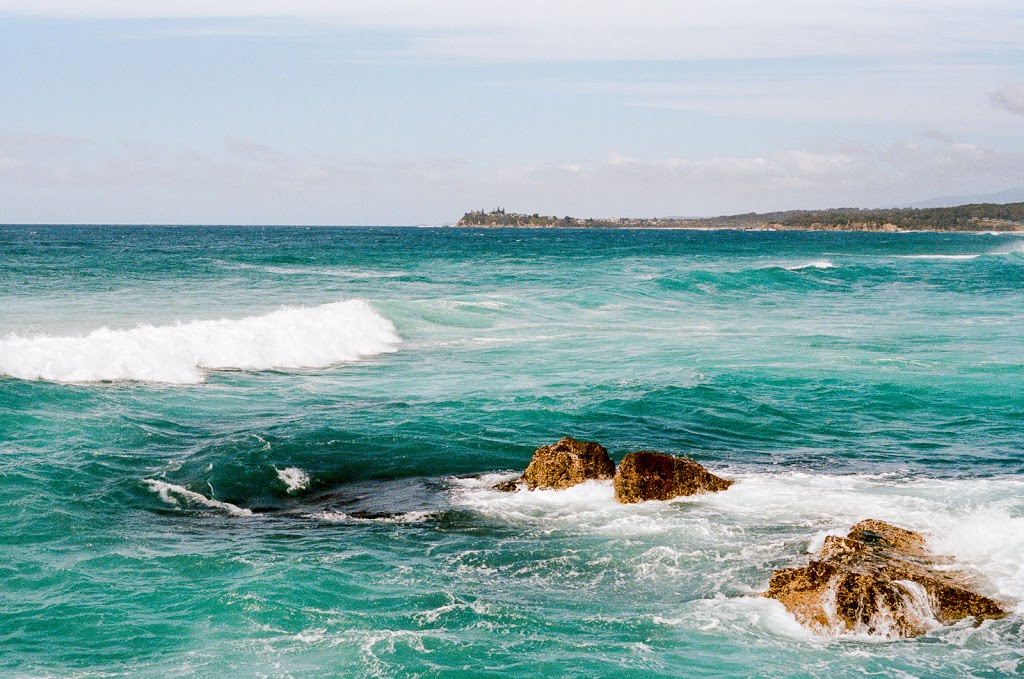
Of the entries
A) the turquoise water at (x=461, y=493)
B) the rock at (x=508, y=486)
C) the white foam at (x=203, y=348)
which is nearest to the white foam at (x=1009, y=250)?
the turquoise water at (x=461, y=493)

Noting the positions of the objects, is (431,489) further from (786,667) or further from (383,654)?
(786,667)

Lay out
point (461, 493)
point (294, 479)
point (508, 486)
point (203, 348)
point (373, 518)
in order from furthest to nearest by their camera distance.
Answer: point (203, 348), point (294, 479), point (508, 486), point (461, 493), point (373, 518)

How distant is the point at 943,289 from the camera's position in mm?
53281

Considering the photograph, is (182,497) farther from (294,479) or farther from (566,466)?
(566,466)

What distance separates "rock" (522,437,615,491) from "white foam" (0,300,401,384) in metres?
11.7

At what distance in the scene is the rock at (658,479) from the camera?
13719 mm

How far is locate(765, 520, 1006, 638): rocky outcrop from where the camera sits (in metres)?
9.60

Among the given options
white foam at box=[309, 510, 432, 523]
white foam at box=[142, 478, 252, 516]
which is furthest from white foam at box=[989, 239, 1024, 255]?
white foam at box=[142, 478, 252, 516]

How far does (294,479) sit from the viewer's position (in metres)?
15.0

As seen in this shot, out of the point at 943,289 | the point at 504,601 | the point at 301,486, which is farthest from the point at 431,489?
the point at 943,289

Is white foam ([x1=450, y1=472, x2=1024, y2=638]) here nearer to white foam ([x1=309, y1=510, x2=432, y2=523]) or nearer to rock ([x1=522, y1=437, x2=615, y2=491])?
rock ([x1=522, y1=437, x2=615, y2=491])

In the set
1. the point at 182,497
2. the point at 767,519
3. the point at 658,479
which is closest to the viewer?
the point at 767,519

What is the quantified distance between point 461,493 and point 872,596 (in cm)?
635

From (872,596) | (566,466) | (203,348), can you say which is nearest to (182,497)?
(566,466)
